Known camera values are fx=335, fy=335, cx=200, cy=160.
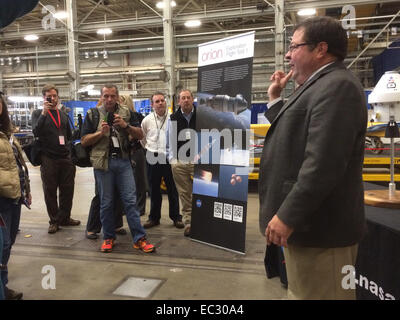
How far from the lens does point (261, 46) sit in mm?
14891

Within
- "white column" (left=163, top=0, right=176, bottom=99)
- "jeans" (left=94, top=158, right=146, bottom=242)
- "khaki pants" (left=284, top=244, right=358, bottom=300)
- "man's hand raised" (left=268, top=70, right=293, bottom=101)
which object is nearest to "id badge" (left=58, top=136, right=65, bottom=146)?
"jeans" (left=94, top=158, right=146, bottom=242)

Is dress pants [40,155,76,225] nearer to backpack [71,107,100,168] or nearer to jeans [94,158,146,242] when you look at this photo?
backpack [71,107,100,168]

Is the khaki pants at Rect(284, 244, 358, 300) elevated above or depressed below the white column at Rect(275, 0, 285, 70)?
below

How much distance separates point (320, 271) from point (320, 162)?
44 centimetres

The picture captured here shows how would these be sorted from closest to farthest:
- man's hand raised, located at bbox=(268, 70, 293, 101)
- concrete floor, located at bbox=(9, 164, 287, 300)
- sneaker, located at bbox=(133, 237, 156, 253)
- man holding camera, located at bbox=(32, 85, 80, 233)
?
man's hand raised, located at bbox=(268, 70, 293, 101)
concrete floor, located at bbox=(9, 164, 287, 300)
sneaker, located at bbox=(133, 237, 156, 253)
man holding camera, located at bbox=(32, 85, 80, 233)

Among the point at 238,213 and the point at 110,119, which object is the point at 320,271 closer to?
the point at 238,213

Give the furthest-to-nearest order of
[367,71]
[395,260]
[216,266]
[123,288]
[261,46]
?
[261,46]
[367,71]
[216,266]
[123,288]
[395,260]

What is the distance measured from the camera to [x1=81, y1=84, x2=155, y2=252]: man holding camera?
10.1ft

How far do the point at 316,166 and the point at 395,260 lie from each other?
0.91 meters

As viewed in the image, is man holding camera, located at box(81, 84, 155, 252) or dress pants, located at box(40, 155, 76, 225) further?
dress pants, located at box(40, 155, 76, 225)

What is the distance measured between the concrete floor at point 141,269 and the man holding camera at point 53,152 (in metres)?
0.34

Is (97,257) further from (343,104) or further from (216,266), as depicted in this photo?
(343,104)

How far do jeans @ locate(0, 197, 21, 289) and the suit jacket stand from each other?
1779 millimetres
